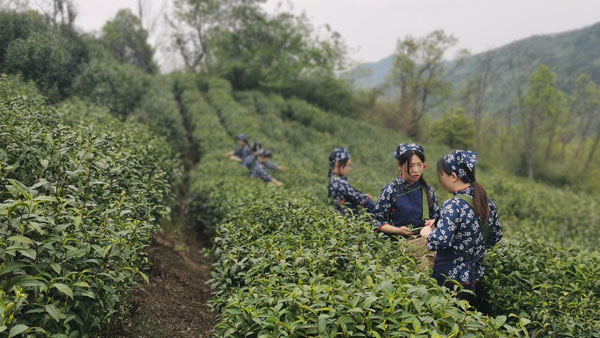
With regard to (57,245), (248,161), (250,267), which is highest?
(57,245)

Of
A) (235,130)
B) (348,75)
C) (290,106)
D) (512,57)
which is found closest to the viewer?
(235,130)

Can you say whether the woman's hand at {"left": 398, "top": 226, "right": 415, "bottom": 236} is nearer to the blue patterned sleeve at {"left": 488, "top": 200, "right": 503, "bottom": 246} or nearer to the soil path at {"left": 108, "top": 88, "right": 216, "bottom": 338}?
the blue patterned sleeve at {"left": 488, "top": 200, "right": 503, "bottom": 246}

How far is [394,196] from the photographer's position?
3434 millimetres

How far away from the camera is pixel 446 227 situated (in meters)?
2.60

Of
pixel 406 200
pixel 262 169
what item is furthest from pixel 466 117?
pixel 406 200

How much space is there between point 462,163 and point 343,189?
1.56m

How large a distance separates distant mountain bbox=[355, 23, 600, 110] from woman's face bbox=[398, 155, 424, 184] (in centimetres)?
3403

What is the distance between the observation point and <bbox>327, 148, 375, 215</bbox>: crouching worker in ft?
13.4

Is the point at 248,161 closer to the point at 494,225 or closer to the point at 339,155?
the point at 339,155

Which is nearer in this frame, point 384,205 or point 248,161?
point 384,205

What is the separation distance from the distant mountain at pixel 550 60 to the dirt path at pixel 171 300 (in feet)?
108

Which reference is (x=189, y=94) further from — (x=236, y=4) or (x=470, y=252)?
(x=470, y=252)

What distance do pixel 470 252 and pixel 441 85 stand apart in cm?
3383

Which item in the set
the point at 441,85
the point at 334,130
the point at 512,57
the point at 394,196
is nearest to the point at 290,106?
the point at 334,130
